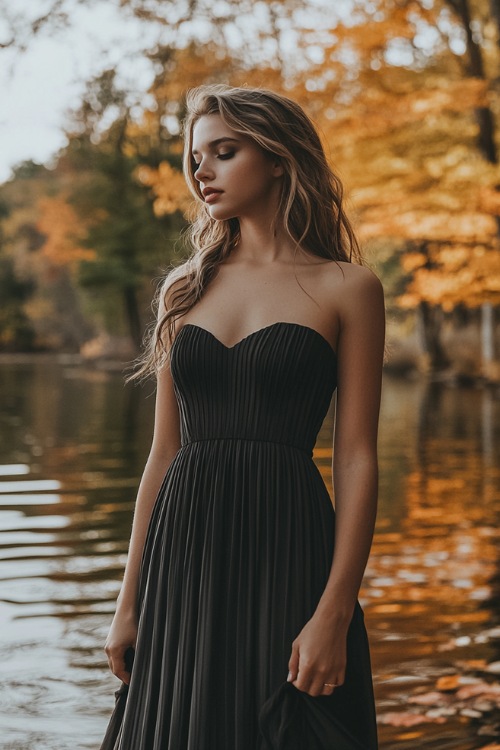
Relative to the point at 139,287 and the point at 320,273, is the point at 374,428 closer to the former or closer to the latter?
the point at 320,273

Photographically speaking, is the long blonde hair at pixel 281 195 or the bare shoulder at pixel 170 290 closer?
the long blonde hair at pixel 281 195

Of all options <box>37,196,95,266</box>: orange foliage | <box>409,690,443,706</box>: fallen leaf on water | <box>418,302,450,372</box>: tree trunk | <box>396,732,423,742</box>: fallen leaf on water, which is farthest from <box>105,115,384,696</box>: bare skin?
<box>37,196,95,266</box>: orange foliage

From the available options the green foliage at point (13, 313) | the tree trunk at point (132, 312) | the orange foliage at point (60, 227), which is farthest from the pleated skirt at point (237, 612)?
the green foliage at point (13, 313)

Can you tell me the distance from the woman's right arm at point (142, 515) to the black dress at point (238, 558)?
7 cm

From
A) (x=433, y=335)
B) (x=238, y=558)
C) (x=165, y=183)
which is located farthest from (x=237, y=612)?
(x=433, y=335)

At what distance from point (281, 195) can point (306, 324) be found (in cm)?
29

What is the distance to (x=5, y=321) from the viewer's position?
183 ft

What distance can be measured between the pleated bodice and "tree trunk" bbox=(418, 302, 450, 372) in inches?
1149

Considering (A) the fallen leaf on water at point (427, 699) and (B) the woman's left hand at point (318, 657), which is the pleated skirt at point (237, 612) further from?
(A) the fallen leaf on water at point (427, 699)

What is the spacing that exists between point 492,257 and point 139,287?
103 feet

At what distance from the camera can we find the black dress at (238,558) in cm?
209

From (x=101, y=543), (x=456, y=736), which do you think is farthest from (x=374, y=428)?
(x=101, y=543)

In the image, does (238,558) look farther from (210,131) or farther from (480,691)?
(480,691)

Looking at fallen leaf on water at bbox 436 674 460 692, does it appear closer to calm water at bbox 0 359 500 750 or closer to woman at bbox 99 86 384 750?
calm water at bbox 0 359 500 750
